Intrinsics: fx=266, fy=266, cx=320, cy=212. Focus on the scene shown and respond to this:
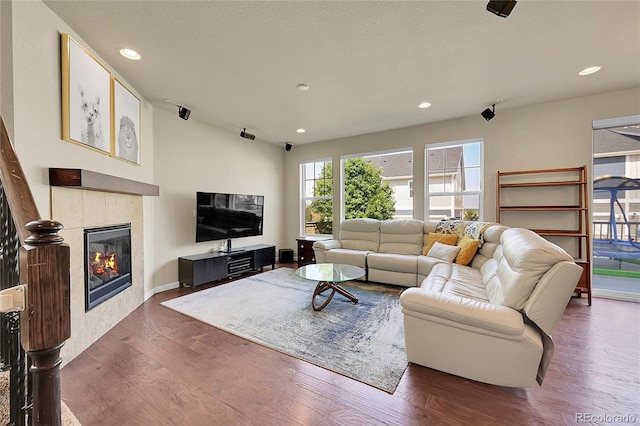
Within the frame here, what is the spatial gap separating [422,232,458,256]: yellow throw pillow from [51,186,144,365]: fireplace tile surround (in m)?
3.97

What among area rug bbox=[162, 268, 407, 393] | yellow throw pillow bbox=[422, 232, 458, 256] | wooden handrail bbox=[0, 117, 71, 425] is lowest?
area rug bbox=[162, 268, 407, 393]

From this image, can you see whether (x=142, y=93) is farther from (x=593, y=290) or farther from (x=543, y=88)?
(x=593, y=290)

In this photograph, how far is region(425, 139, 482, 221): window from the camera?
14.2 ft

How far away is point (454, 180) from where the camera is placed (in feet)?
14.7

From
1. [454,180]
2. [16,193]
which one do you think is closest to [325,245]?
[454,180]

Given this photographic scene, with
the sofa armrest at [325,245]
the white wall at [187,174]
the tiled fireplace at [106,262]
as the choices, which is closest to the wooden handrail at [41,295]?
the tiled fireplace at [106,262]

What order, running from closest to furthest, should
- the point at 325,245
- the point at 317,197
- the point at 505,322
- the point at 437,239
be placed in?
1. the point at 505,322
2. the point at 437,239
3. the point at 325,245
4. the point at 317,197

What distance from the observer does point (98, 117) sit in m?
2.50

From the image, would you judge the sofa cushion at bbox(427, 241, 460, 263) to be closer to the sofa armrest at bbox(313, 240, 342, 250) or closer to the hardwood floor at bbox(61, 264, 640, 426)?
the hardwood floor at bbox(61, 264, 640, 426)

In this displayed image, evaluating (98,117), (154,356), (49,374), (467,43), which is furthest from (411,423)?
(98,117)

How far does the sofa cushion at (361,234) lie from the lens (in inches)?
187

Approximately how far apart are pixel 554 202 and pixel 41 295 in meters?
5.06

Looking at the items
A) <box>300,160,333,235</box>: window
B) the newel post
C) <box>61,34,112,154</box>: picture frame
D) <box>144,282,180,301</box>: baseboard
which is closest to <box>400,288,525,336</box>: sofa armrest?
the newel post

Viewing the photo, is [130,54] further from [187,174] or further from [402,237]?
[402,237]
